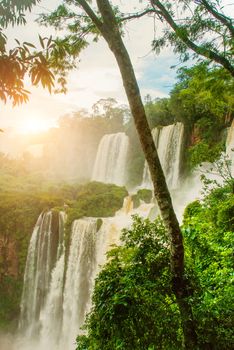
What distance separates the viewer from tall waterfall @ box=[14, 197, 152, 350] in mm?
17891

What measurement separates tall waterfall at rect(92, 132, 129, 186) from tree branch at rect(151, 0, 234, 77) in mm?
24213

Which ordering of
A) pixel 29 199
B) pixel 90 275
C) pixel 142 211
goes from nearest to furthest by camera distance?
pixel 90 275 < pixel 142 211 < pixel 29 199

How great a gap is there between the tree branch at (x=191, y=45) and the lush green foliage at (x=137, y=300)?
12.4 ft

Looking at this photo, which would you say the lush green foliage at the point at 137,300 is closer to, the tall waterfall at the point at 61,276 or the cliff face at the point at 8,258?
the tall waterfall at the point at 61,276

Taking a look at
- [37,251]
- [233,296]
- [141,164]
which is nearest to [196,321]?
[233,296]

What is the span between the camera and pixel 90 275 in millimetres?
17969

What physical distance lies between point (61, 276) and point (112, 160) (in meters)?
15.6

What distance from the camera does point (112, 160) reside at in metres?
32.2

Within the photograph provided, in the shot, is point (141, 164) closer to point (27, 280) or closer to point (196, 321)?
point (27, 280)

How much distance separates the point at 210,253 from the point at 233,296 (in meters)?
1.97

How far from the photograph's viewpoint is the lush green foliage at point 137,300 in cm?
342

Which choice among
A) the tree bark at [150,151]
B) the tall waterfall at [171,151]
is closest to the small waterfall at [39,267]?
the tall waterfall at [171,151]

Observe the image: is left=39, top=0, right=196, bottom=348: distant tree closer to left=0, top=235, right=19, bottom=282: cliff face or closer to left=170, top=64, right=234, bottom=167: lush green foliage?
left=170, top=64, right=234, bottom=167: lush green foliage

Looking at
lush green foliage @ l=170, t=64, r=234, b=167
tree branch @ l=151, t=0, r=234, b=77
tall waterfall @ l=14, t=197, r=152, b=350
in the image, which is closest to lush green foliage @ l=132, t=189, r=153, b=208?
tall waterfall @ l=14, t=197, r=152, b=350
